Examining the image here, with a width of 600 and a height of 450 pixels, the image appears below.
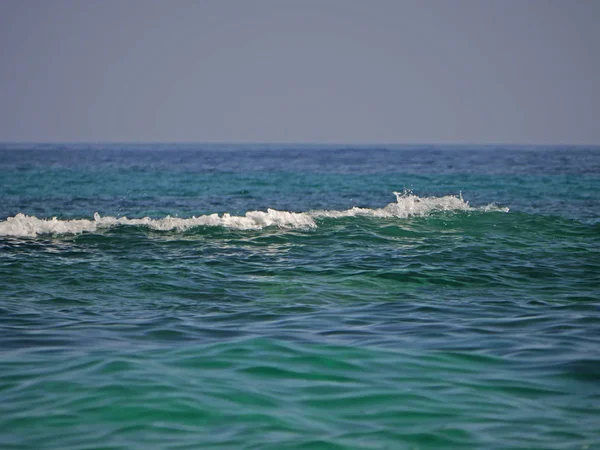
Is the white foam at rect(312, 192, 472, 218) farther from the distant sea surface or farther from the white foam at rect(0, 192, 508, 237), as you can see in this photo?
the distant sea surface

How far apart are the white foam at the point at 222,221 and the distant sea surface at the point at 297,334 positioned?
0.30 feet

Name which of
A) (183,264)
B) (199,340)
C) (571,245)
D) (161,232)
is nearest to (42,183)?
(161,232)

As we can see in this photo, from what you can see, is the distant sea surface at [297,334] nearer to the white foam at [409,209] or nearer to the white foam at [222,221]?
the white foam at [222,221]

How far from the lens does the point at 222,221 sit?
68.3 feet

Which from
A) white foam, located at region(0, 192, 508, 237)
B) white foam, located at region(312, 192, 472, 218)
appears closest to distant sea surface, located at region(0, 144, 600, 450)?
white foam, located at region(0, 192, 508, 237)

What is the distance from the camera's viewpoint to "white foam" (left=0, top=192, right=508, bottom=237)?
62.9 ft

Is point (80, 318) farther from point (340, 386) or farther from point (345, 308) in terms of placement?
point (340, 386)

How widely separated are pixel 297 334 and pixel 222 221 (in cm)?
1172

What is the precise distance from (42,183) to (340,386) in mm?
37908

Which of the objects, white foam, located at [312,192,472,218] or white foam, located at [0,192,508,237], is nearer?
white foam, located at [0,192,508,237]

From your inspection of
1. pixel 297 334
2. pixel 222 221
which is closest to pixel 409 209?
pixel 222 221

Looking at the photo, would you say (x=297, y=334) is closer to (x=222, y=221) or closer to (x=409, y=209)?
(x=222, y=221)

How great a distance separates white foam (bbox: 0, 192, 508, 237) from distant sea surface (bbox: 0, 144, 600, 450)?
9 centimetres

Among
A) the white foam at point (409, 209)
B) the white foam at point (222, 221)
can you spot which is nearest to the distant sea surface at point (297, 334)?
the white foam at point (222, 221)
